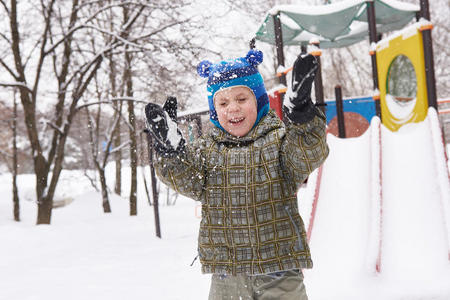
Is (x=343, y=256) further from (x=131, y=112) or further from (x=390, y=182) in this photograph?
(x=131, y=112)

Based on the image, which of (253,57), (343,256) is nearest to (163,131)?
(253,57)

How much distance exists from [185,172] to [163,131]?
22 cm

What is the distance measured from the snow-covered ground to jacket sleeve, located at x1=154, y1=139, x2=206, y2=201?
6.56ft

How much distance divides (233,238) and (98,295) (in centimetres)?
242

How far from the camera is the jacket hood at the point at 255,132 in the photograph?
5.91 feet

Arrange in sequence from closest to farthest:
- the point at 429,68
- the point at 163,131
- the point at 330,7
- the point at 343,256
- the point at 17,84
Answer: the point at 163,131 < the point at 343,256 < the point at 429,68 < the point at 330,7 < the point at 17,84

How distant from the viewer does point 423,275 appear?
132 inches

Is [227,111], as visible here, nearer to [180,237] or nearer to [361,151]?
[361,151]

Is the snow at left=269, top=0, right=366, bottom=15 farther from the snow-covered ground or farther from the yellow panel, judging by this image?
the snow-covered ground

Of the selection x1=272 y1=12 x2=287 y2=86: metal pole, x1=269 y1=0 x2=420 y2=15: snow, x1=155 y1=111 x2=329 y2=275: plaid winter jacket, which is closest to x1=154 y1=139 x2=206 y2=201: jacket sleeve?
x1=155 y1=111 x2=329 y2=275: plaid winter jacket

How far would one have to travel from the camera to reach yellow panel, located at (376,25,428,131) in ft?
15.8

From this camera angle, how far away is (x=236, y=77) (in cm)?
190

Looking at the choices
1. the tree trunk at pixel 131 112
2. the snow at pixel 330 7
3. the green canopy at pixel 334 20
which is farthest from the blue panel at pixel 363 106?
the tree trunk at pixel 131 112

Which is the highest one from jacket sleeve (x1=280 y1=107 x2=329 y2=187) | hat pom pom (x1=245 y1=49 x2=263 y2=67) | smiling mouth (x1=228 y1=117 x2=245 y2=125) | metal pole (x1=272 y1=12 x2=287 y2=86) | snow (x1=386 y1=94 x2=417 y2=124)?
metal pole (x1=272 y1=12 x2=287 y2=86)
